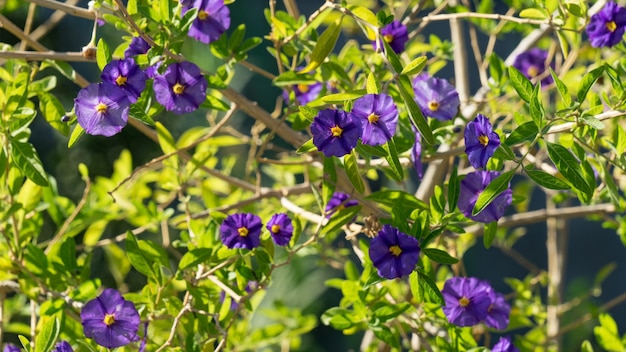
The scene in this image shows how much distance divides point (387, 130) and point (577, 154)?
256 mm

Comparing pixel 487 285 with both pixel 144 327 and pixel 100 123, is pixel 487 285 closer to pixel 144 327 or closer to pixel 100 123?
pixel 144 327

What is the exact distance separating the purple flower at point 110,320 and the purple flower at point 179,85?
264 mm

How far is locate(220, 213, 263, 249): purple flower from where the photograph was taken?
115cm

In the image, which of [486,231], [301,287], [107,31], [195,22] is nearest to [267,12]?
[195,22]

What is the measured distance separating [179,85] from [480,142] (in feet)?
1.30

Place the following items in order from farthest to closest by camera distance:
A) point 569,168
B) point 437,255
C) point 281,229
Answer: point 281,229 → point 437,255 → point 569,168

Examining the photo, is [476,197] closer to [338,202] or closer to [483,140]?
[483,140]

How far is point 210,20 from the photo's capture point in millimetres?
1186

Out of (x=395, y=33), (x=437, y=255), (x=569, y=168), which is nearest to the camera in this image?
(x=569, y=168)

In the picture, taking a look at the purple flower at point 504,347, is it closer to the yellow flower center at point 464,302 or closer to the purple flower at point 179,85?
the yellow flower center at point 464,302

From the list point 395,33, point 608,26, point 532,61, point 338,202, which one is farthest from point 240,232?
point 532,61

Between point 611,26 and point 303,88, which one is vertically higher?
point 611,26

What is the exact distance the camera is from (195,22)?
1.18 meters

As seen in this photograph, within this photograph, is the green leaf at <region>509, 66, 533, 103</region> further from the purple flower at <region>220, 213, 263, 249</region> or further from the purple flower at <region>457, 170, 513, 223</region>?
the purple flower at <region>220, 213, 263, 249</region>
